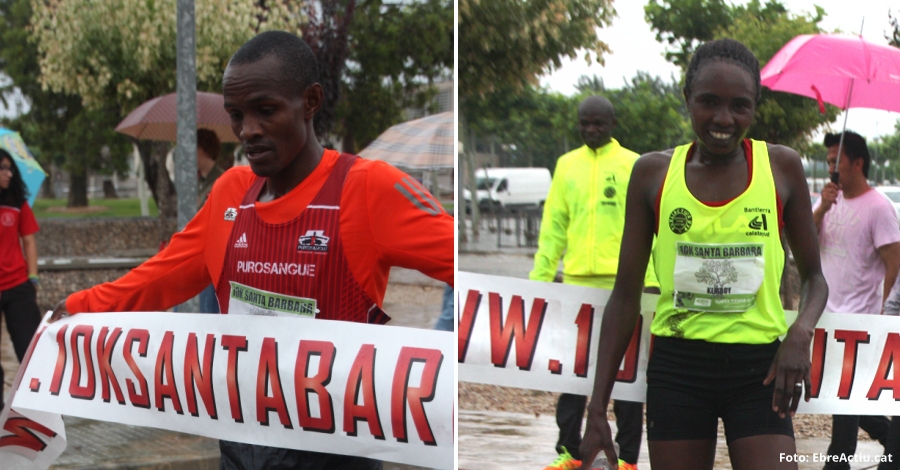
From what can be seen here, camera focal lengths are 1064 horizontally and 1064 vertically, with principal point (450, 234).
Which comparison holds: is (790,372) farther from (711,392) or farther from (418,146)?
(418,146)

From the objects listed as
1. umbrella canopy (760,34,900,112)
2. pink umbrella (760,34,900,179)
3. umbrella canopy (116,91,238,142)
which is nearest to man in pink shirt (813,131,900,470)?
pink umbrella (760,34,900,179)

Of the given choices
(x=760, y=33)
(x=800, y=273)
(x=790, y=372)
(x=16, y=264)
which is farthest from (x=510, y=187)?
(x=790, y=372)

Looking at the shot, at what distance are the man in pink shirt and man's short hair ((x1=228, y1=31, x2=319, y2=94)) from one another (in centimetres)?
Result: 331

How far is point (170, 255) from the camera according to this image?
10.2 ft

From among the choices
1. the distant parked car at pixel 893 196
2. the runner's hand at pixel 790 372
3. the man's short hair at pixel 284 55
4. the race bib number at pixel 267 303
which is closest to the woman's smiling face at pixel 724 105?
the runner's hand at pixel 790 372

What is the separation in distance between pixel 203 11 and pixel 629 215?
17127 millimetres

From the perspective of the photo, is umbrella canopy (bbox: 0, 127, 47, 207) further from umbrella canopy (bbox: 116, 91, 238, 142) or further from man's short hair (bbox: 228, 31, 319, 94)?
man's short hair (bbox: 228, 31, 319, 94)

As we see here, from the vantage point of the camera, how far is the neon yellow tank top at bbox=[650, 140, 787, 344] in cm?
292

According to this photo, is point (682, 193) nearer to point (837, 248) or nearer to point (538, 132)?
point (837, 248)

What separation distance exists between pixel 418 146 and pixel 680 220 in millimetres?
9467

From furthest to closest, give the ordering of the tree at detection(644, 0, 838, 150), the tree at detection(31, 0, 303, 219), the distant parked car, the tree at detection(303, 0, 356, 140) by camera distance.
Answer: the tree at detection(303, 0, 356, 140), the tree at detection(31, 0, 303, 219), the tree at detection(644, 0, 838, 150), the distant parked car

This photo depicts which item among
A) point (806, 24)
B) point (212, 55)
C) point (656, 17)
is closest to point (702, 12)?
point (656, 17)

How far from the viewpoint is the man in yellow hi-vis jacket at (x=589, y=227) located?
217 inches

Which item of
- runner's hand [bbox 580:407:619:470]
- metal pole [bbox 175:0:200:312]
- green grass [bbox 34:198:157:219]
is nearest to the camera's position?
runner's hand [bbox 580:407:619:470]
